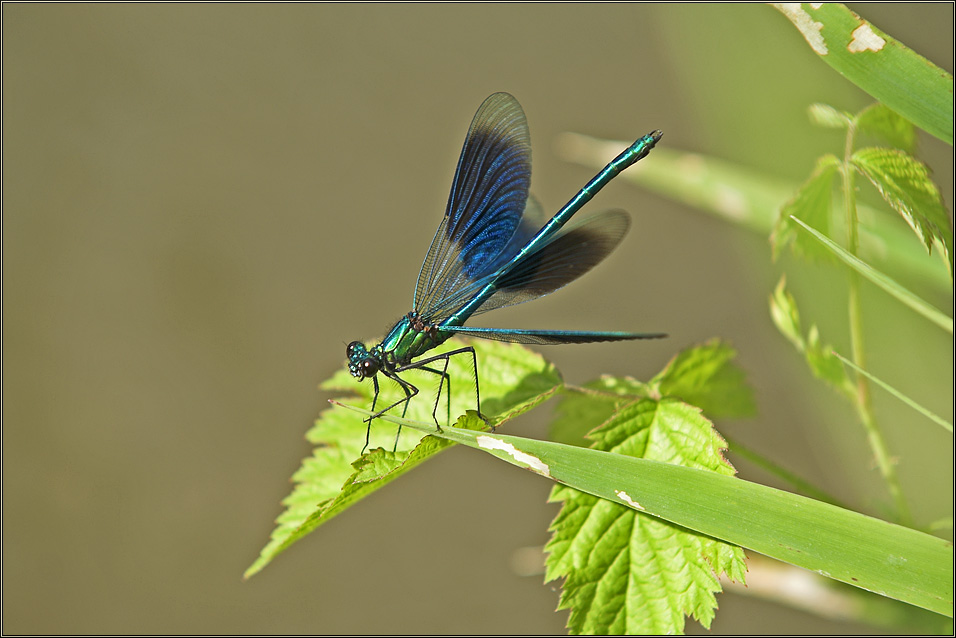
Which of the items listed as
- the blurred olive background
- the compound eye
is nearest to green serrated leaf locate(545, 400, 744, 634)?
the compound eye

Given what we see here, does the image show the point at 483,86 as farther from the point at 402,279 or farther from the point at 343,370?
the point at 343,370

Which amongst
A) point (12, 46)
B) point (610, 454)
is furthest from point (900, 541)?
point (12, 46)

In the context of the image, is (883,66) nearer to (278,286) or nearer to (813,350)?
(813,350)

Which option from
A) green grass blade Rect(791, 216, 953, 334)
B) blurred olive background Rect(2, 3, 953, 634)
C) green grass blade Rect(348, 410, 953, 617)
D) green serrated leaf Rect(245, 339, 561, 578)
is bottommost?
green grass blade Rect(348, 410, 953, 617)

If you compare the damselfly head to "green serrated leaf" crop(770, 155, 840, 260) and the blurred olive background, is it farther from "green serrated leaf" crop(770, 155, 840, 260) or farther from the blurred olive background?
the blurred olive background

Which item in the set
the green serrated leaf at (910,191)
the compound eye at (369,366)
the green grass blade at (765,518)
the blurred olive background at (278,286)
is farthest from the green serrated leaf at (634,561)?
the blurred olive background at (278,286)

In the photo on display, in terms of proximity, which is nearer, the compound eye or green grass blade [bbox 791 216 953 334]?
green grass blade [bbox 791 216 953 334]
